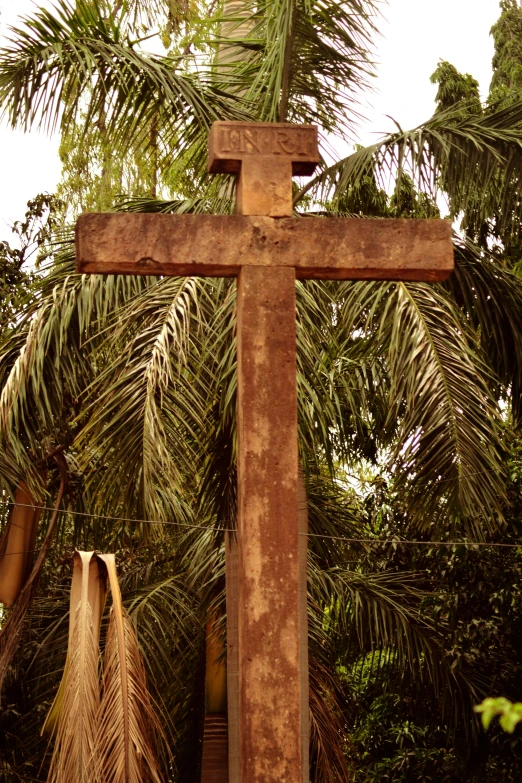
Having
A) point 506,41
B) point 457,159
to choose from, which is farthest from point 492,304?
point 506,41

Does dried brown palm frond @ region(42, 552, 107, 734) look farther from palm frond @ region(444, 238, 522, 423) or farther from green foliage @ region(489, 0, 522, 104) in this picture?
green foliage @ region(489, 0, 522, 104)

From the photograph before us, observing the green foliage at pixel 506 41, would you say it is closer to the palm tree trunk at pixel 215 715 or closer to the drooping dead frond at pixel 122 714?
the palm tree trunk at pixel 215 715

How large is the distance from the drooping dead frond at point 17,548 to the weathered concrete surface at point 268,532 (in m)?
5.67

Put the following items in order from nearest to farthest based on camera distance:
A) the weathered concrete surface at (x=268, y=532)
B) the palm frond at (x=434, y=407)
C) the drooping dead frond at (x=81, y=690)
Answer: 1. the weathered concrete surface at (x=268, y=532)
2. the drooping dead frond at (x=81, y=690)
3. the palm frond at (x=434, y=407)

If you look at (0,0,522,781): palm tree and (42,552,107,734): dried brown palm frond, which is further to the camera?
(0,0,522,781): palm tree

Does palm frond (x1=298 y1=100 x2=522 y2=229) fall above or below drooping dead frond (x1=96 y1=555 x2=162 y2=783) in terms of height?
above

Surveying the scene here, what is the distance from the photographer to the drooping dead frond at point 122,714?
5.55 meters

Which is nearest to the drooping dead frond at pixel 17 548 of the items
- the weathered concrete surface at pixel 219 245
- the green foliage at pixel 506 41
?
the weathered concrete surface at pixel 219 245

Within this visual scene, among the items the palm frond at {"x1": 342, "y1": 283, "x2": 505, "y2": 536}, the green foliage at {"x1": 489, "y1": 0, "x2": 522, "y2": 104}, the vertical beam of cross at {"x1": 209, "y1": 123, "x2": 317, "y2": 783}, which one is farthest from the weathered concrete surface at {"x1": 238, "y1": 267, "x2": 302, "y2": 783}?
the green foliage at {"x1": 489, "y1": 0, "x2": 522, "y2": 104}

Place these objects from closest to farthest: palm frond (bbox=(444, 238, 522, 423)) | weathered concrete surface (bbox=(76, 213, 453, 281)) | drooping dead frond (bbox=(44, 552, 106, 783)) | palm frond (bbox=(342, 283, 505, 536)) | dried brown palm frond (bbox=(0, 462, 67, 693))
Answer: weathered concrete surface (bbox=(76, 213, 453, 281)) → drooping dead frond (bbox=(44, 552, 106, 783)) → palm frond (bbox=(342, 283, 505, 536)) → palm frond (bbox=(444, 238, 522, 423)) → dried brown palm frond (bbox=(0, 462, 67, 693))

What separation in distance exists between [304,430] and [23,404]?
1.85m

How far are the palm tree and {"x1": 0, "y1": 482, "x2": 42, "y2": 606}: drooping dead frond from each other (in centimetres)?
46

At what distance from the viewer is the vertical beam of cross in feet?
13.1

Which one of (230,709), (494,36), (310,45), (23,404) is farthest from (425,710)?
(494,36)
